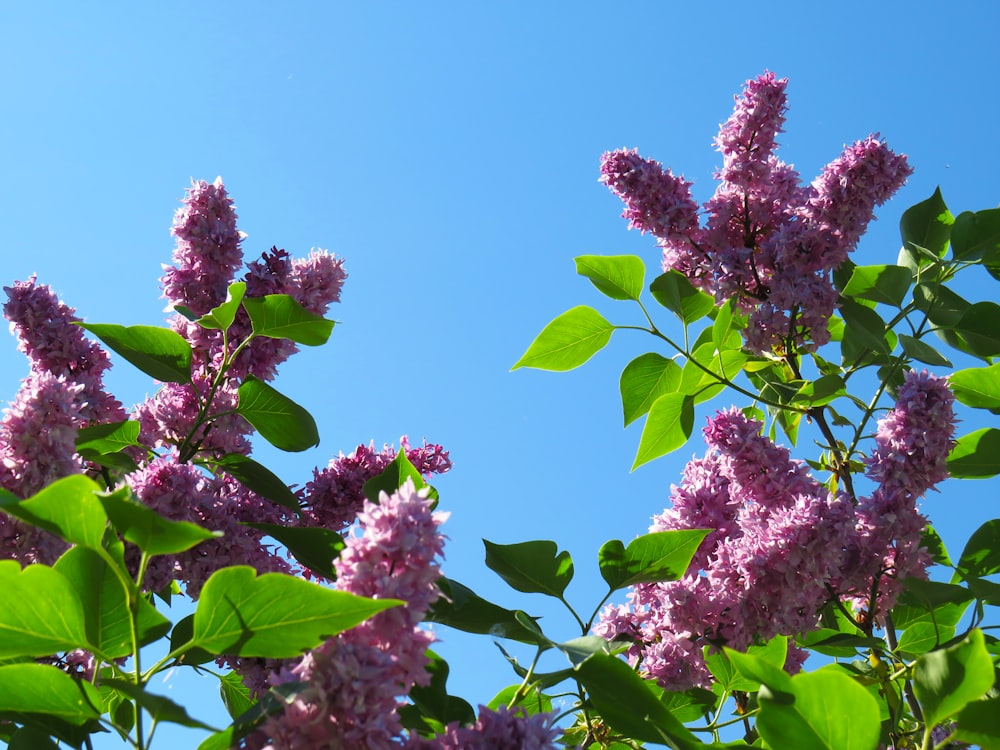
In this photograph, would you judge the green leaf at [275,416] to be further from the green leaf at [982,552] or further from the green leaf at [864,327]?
the green leaf at [982,552]

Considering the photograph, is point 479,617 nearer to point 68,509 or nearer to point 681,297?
point 68,509

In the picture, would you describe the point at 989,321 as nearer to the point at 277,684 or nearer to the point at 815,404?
the point at 815,404

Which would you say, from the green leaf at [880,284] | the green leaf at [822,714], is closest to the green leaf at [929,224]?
the green leaf at [880,284]

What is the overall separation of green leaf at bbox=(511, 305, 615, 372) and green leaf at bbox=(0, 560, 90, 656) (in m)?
1.88

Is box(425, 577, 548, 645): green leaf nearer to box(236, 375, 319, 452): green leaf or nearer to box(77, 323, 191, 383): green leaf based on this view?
box(236, 375, 319, 452): green leaf

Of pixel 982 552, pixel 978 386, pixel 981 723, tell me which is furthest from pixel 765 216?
pixel 981 723

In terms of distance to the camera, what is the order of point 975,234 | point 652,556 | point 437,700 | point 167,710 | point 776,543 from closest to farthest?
1. point 167,710
2. point 437,700
3. point 652,556
4. point 776,543
5. point 975,234

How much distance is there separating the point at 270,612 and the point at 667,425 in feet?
5.96

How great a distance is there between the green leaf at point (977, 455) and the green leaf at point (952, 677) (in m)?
1.22

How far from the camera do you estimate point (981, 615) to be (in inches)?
93.4

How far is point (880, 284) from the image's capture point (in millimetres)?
2914

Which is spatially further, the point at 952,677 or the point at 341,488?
the point at 341,488

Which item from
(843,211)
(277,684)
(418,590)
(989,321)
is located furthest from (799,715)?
(843,211)

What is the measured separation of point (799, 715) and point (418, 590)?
2.12 feet
